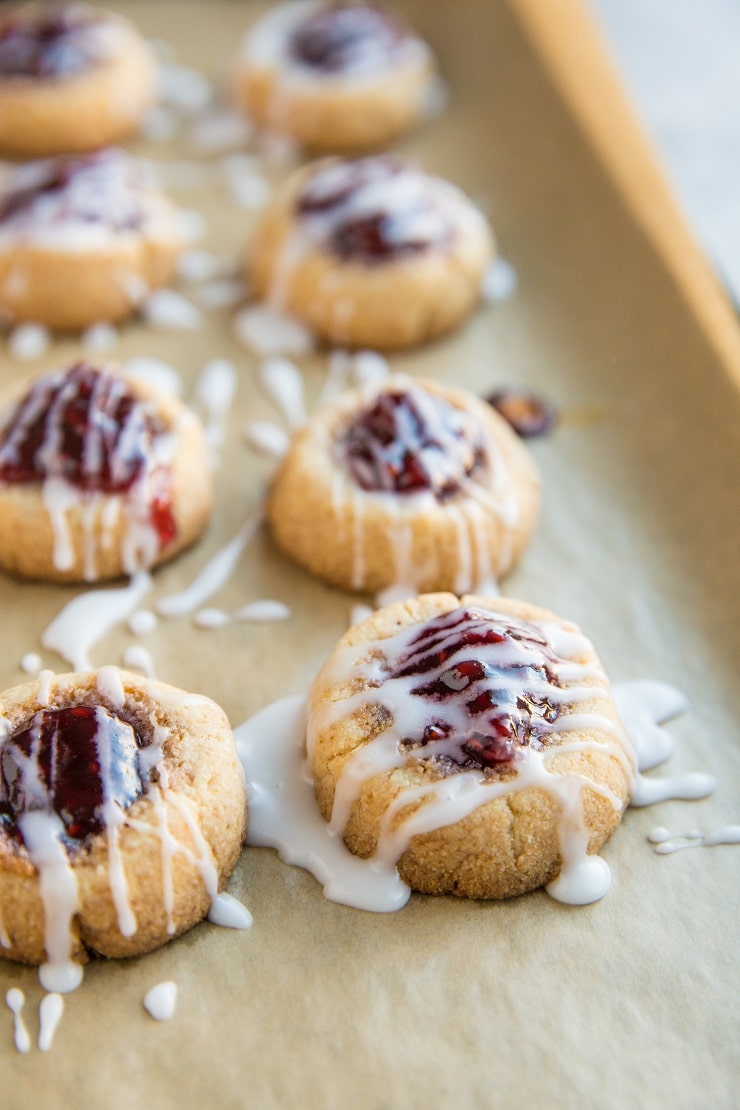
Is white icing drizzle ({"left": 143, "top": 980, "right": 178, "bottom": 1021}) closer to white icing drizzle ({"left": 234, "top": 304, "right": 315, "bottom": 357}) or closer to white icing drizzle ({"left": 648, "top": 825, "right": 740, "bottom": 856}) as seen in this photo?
white icing drizzle ({"left": 648, "top": 825, "right": 740, "bottom": 856})

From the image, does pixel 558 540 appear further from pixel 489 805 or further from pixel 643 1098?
pixel 643 1098

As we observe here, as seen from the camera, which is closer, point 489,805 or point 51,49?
point 489,805

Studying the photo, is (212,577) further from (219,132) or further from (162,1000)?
(219,132)

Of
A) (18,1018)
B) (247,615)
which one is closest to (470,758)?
(247,615)

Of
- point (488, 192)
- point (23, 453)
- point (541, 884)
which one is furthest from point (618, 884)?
point (488, 192)

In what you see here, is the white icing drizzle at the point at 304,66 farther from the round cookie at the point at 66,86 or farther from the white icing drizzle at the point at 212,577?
the white icing drizzle at the point at 212,577
